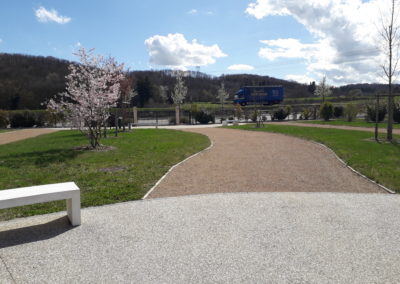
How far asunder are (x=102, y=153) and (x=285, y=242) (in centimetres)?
809

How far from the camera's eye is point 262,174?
25.0ft

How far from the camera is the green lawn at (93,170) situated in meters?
5.70

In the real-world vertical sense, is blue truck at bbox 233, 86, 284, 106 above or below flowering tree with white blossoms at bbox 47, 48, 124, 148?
above

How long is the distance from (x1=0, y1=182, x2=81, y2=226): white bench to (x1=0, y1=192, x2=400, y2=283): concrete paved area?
0.21 metres

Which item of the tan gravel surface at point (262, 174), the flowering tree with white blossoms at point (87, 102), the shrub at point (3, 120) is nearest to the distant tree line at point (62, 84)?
the shrub at point (3, 120)

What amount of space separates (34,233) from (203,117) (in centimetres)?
2714

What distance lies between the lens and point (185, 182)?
6875mm

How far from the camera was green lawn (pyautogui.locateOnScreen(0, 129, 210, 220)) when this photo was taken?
5.70 metres

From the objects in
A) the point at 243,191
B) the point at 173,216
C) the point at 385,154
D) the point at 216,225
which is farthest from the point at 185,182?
the point at 385,154

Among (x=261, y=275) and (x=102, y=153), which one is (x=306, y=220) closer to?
(x=261, y=275)

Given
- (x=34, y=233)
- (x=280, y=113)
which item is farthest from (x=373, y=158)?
(x=280, y=113)

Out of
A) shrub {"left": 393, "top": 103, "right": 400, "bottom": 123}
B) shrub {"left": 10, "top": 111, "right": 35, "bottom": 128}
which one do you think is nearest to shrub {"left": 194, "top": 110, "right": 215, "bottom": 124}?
shrub {"left": 393, "top": 103, "right": 400, "bottom": 123}

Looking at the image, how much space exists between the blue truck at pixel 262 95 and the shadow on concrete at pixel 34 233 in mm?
46354

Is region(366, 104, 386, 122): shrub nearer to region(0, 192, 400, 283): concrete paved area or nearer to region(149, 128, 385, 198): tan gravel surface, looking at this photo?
region(149, 128, 385, 198): tan gravel surface
